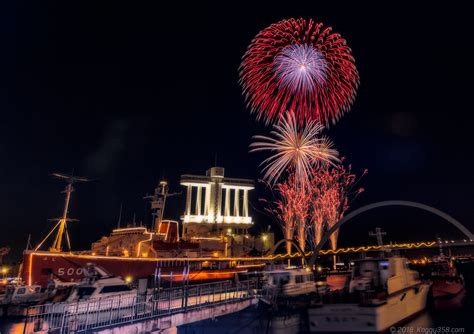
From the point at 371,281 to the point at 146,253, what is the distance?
43.6m

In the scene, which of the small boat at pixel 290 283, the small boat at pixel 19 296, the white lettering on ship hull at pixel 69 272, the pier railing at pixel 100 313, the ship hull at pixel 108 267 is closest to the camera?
the pier railing at pixel 100 313

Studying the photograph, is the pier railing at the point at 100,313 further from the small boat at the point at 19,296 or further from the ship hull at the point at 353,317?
the small boat at the point at 19,296

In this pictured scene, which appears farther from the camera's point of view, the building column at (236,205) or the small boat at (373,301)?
the building column at (236,205)

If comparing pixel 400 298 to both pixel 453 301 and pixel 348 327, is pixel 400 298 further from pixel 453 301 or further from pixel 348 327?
pixel 453 301

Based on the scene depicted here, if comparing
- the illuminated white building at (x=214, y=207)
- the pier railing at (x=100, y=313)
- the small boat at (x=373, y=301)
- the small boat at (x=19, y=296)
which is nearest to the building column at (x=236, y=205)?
the illuminated white building at (x=214, y=207)

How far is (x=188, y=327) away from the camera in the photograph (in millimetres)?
24359

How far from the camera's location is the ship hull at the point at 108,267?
1617 inches

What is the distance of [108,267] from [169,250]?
13357mm

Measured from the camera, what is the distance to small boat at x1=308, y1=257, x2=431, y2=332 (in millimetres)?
19188

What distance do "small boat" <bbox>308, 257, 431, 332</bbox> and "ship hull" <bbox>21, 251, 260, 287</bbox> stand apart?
17.5m

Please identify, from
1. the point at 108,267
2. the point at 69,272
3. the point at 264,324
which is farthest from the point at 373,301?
the point at 69,272

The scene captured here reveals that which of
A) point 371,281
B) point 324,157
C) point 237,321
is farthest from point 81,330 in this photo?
point 324,157

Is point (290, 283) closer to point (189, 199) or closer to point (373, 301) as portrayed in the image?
point (373, 301)

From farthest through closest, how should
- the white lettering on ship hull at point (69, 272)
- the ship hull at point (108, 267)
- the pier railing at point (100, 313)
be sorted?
1. the white lettering on ship hull at point (69, 272)
2. the ship hull at point (108, 267)
3. the pier railing at point (100, 313)
